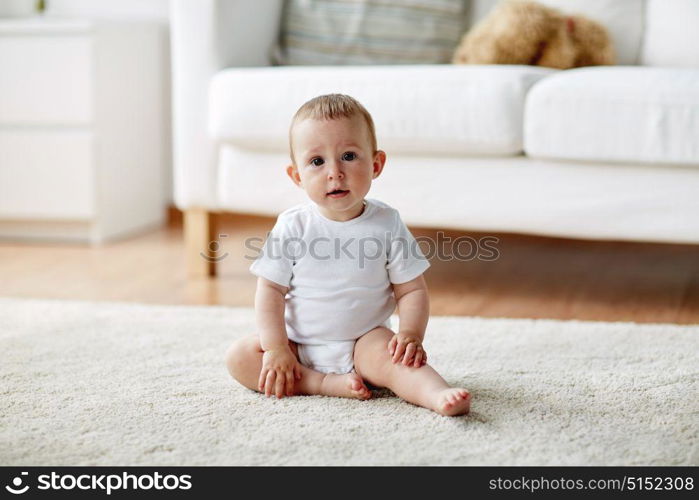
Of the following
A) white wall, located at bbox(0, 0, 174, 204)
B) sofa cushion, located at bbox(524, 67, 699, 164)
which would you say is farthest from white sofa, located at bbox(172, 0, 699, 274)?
white wall, located at bbox(0, 0, 174, 204)

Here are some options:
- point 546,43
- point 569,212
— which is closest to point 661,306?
point 569,212

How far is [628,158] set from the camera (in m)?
1.55

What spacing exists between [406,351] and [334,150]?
26cm

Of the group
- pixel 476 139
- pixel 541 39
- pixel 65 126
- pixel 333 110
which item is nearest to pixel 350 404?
pixel 333 110

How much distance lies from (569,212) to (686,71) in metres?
0.33

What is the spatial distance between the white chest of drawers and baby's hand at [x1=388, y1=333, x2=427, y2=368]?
152 centimetres

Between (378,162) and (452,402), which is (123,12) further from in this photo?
(452,402)

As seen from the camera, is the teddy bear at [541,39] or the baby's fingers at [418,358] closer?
the baby's fingers at [418,358]

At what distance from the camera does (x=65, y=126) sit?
2344 mm

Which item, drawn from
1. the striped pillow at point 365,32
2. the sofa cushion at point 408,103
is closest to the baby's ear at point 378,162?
the sofa cushion at point 408,103

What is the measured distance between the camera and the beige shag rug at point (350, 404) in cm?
88

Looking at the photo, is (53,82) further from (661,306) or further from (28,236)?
(661,306)

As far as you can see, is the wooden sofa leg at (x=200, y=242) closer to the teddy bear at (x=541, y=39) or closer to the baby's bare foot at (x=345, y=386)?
the teddy bear at (x=541, y=39)

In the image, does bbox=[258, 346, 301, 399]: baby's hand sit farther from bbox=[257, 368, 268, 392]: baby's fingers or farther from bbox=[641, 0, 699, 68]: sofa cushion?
bbox=[641, 0, 699, 68]: sofa cushion
